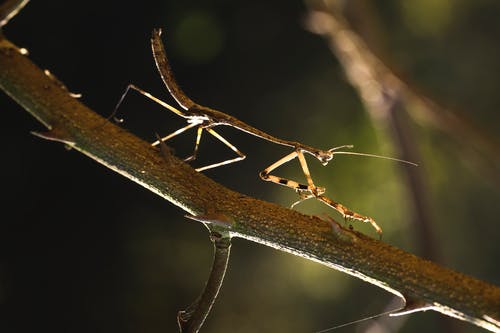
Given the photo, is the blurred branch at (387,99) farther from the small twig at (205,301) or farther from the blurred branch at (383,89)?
the small twig at (205,301)

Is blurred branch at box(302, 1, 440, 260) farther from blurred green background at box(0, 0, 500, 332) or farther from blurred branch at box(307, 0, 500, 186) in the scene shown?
blurred green background at box(0, 0, 500, 332)

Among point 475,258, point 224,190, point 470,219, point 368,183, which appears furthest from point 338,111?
point 224,190

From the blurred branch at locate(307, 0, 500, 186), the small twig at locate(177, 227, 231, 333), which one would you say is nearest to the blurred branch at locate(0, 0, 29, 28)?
the small twig at locate(177, 227, 231, 333)

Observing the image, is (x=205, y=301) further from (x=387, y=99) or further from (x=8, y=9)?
(x=387, y=99)

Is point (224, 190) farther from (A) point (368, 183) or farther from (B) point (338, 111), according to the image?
(B) point (338, 111)

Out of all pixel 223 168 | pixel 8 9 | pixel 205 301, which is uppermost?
pixel 223 168

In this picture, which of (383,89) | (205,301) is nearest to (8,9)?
(205,301)

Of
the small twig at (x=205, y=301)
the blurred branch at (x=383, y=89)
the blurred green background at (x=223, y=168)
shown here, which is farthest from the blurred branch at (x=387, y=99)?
the blurred green background at (x=223, y=168)
